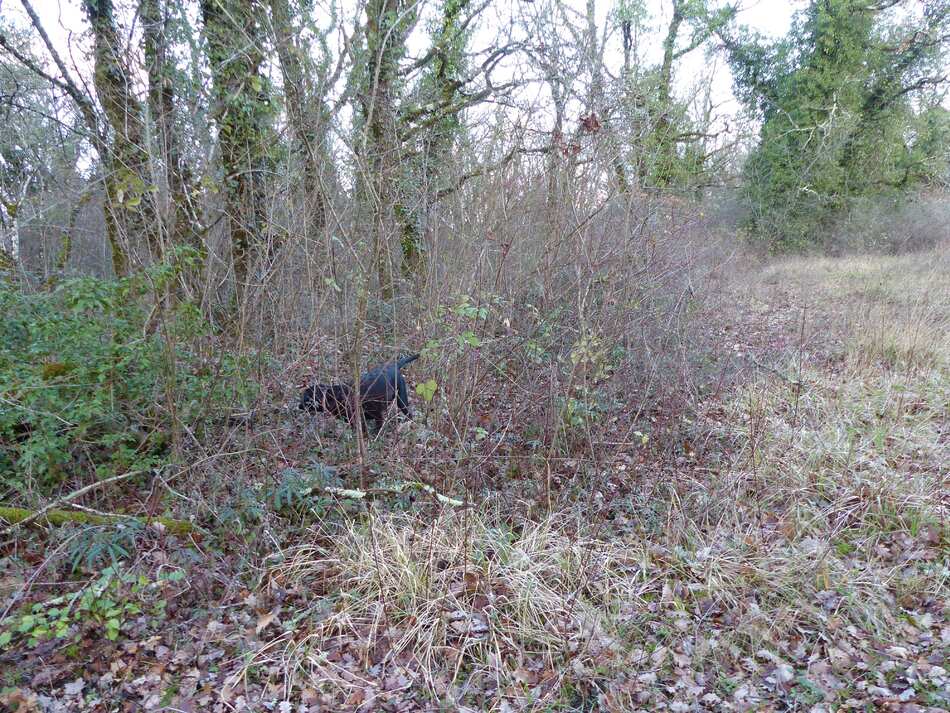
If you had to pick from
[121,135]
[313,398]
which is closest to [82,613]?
[313,398]

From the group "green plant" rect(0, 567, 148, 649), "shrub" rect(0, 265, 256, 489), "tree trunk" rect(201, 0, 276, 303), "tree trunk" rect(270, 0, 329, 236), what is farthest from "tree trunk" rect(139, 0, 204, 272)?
"green plant" rect(0, 567, 148, 649)

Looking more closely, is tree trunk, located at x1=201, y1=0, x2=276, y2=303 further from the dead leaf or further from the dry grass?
the dry grass

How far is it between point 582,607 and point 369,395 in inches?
86.0

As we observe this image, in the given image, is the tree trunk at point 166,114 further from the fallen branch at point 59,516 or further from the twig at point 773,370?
the twig at point 773,370

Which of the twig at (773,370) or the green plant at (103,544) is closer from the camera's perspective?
the green plant at (103,544)

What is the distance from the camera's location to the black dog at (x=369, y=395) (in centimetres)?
464

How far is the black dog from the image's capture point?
4.64m

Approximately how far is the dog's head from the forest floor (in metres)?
1.04

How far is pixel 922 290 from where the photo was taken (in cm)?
927

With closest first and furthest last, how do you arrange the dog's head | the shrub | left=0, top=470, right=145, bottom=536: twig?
left=0, top=470, right=145, bottom=536: twig
the shrub
the dog's head

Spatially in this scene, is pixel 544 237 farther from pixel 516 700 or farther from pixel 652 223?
pixel 516 700

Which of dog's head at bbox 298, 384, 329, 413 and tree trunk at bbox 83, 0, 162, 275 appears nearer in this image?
tree trunk at bbox 83, 0, 162, 275

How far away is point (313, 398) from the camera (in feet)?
15.6

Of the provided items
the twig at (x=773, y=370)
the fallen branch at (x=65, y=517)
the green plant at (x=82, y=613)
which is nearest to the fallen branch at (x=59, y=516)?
the fallen branch at (x=65, y=517)
